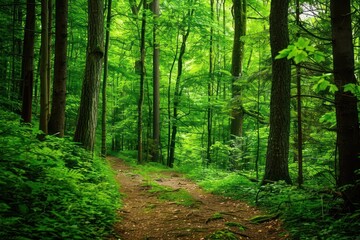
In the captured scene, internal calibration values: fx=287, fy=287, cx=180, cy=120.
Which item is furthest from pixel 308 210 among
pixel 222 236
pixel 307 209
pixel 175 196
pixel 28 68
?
pixel 28 68

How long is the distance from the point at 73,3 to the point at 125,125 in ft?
31.6

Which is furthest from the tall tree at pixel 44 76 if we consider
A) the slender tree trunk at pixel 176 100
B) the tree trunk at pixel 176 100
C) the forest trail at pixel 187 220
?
the tree trunk at pixel 176 100

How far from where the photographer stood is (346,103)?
4746 millimetres

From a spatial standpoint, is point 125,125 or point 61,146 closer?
point 61,146

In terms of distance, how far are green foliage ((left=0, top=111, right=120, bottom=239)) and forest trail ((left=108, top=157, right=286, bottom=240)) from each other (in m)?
0.61

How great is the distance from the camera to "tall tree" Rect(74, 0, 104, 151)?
9.00 metres

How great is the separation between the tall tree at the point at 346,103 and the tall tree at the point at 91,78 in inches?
264

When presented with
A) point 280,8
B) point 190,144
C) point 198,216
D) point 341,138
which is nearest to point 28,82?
→ point 198,216

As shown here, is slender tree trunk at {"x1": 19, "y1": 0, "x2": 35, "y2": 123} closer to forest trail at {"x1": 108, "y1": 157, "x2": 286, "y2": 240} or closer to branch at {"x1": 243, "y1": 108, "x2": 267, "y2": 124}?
forest trail at {"x1": 108, "y1": 157, "x2": 286, "y2": 240}

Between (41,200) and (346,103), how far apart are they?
16.7ft

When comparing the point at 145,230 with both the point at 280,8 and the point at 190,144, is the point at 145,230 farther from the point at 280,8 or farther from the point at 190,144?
the point at 190,144

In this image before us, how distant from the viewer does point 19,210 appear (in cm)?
371

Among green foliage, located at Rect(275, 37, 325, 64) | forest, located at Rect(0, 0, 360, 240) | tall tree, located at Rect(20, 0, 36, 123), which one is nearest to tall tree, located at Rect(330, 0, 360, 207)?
Answer: forest, located at Rect(0, 0, 360, 240)

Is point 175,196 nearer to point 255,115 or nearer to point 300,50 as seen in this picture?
point 255,115
